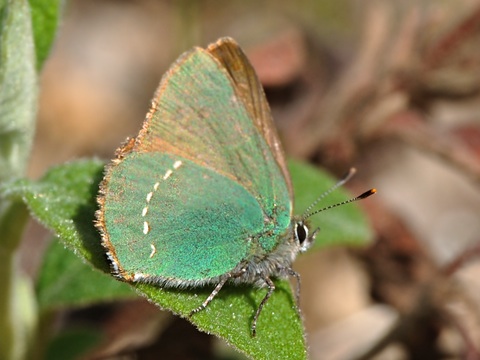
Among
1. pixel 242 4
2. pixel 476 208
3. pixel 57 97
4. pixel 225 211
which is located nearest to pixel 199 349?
pixel 225 211

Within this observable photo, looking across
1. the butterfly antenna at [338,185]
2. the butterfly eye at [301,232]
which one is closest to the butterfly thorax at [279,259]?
the butterfly eye at [301,232]

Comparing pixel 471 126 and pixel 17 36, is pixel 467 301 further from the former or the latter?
pixel 17 36

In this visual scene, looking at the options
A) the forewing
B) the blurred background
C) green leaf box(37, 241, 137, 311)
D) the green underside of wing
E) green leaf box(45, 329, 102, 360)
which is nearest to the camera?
the green underside of wing

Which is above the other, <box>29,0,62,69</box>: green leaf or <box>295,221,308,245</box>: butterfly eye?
<box>29,0,62,69</box>: green leaf

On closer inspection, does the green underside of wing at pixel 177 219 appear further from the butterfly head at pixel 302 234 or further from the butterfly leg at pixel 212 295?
the butterfly head at pixel 302 234

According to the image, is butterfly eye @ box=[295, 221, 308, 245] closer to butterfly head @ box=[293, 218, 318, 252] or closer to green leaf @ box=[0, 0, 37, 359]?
butterfly head @ box=[293, 218, 318, 252]

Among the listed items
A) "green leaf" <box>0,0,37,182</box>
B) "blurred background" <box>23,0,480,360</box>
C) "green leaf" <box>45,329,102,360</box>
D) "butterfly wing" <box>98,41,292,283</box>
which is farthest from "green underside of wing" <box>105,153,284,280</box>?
"green leaf" <box>45,329,102,360</box>

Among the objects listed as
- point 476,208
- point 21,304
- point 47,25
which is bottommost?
point 476,208
